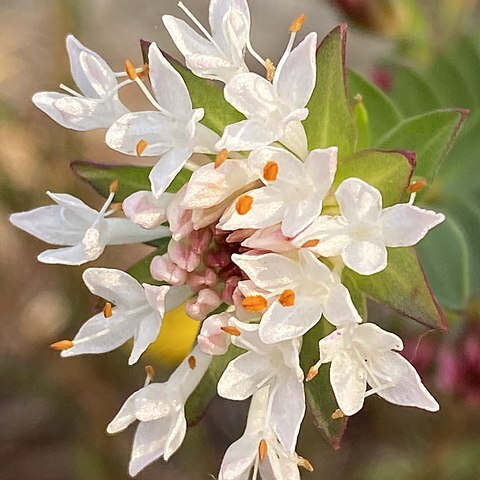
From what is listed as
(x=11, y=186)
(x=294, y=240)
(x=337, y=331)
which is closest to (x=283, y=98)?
(x=294, y=240)

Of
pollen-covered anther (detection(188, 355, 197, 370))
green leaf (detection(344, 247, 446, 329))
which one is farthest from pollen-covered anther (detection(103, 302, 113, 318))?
green leaf (detection(344, 247, 446, 329))

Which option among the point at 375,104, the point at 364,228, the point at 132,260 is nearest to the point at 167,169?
the point at 364,228

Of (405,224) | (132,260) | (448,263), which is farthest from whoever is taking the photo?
(132,260)

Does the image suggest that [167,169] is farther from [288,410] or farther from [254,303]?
[288,410]

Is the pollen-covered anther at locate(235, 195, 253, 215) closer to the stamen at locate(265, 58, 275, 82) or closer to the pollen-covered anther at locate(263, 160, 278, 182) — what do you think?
the pollen-covered anther at locate(263, 160, 278, 182)

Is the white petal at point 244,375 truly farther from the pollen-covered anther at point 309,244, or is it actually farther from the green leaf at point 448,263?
the green leaf at point 448,263

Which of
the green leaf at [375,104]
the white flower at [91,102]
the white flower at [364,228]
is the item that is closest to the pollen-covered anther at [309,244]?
the white flower at [364,228]
